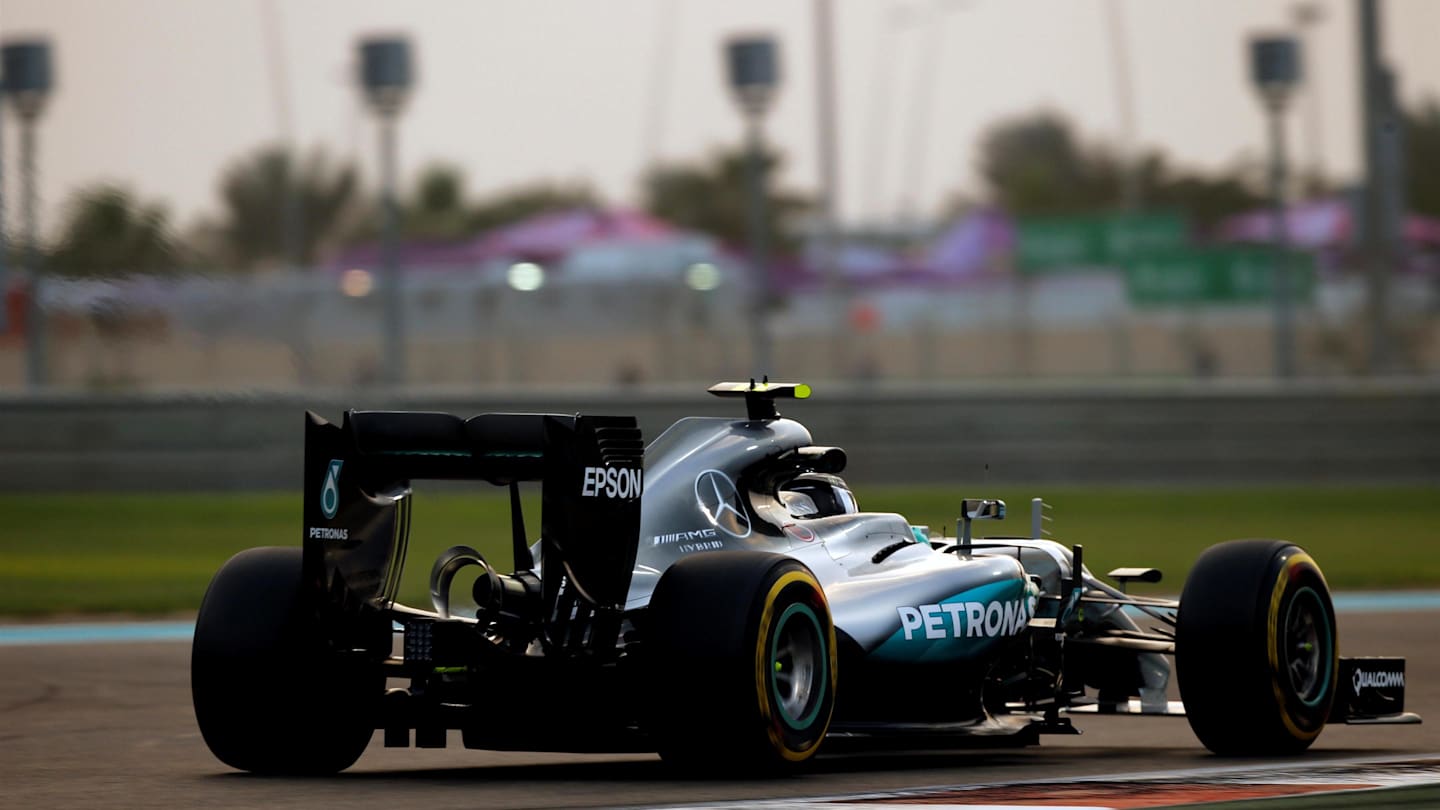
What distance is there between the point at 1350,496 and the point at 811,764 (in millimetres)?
19715

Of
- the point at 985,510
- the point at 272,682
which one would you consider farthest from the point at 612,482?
the point at 985,510

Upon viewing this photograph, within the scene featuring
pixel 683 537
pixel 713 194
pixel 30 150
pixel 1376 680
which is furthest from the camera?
pixel 713 194

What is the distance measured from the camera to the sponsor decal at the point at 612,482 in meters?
7.53

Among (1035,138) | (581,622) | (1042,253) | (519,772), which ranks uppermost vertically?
(1035,138)

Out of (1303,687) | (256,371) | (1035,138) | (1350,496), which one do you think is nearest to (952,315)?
(1350,496)

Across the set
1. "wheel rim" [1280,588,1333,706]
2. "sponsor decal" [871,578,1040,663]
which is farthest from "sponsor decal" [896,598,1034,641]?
"wheel rim" [1280,588,1333,706]

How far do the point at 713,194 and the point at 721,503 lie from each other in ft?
281

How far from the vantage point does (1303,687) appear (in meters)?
8.84

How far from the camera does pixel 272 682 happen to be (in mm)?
7840

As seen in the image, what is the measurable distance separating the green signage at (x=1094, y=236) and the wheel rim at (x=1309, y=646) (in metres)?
40.5

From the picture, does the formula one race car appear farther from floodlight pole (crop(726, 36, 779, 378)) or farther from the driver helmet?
floodlight pole (crop(726, 36, 779, 378))

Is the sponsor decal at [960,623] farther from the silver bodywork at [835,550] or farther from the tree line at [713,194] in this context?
the tree line at [713,194]

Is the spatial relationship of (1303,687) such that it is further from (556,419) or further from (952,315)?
(952,315)

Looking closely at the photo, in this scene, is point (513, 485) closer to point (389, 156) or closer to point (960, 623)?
point (960, 623)
